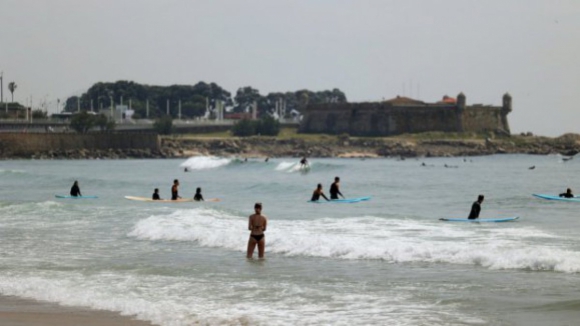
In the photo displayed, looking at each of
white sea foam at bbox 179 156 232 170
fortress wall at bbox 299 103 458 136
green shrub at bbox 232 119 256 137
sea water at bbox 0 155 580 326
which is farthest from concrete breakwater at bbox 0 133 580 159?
sea water at bbox 0 155 580 326

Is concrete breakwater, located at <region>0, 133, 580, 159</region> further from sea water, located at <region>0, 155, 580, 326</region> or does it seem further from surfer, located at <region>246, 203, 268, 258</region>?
surfer, located at <region>246, 203, 268, 258</region>

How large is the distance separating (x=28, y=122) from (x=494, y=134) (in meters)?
72.8

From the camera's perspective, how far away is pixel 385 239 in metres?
23.0

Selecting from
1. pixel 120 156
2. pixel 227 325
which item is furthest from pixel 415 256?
pixel 120 156

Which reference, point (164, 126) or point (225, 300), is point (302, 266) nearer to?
point (225, 300)

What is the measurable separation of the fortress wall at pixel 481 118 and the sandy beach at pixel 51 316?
150154 millimetres

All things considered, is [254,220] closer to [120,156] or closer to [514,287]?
[514,287]

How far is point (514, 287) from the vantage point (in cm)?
1617

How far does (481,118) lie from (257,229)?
147 meters

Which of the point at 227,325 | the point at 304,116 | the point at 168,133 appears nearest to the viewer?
the point at 227,325

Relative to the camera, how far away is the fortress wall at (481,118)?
16200cm

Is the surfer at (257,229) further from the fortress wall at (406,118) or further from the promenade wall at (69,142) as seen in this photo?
the fortress wall at (406,118)

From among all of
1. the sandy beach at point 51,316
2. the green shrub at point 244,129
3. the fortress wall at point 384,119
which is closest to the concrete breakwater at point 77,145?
the green shrub at point 244,129

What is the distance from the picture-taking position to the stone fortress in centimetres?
16138
